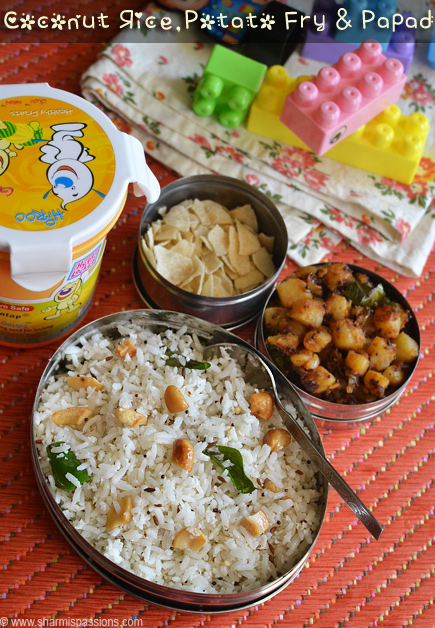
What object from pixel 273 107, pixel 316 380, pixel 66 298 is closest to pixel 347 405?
pixel 316 380

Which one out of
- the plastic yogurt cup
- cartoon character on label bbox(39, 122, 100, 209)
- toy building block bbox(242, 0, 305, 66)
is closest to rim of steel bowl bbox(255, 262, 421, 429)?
the plastic yogurt cup

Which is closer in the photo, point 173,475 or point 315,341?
point 173,475

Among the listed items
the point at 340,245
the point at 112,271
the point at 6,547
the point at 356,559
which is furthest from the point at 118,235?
the point at 356,559

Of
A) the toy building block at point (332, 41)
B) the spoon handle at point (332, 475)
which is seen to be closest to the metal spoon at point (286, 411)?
the spoon handle at point (332, 475)

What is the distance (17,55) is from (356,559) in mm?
1675

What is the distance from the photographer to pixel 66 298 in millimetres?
1395

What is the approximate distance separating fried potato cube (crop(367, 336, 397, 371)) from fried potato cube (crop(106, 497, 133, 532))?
0.66m

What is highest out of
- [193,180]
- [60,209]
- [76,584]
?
[60,209]

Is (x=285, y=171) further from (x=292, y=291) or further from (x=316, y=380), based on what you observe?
(x=316, y=380)

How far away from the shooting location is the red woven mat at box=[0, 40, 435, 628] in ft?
4.33

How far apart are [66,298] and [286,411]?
53 cm

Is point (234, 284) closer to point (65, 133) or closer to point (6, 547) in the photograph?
point (65, 133)

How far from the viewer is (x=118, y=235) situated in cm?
179

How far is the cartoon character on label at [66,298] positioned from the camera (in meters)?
1.35
